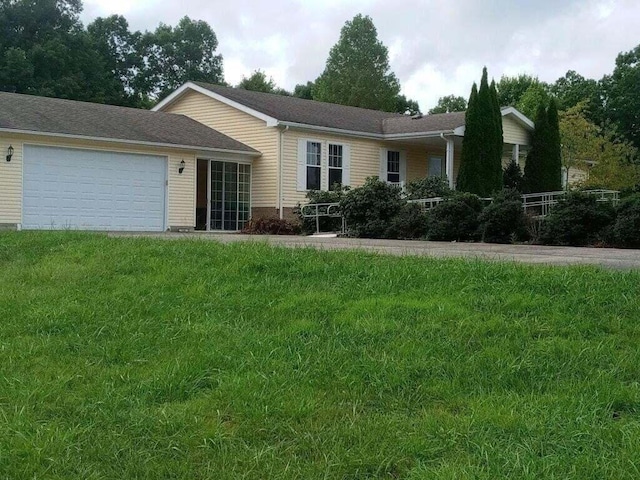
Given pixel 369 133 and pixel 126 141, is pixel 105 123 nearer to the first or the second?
→ pixel 126 141

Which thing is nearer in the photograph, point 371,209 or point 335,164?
point 371,209

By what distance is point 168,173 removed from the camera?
18562mm

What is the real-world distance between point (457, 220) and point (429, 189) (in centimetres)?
546

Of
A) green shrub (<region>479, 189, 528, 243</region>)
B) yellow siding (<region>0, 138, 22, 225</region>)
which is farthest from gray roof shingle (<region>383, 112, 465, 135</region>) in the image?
yellow siding (<region>0, 138, 22, 225</region>)

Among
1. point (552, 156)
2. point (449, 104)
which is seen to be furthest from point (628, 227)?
point (449, 104)

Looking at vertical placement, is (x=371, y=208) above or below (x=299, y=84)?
below

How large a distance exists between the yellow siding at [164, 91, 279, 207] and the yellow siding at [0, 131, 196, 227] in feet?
6.97

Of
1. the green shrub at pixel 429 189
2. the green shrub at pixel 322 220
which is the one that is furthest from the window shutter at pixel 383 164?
the green shrub at pixel 322 220

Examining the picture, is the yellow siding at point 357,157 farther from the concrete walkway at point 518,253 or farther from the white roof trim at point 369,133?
the concrete walkway at point 518,253

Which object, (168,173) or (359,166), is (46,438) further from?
(359,166)

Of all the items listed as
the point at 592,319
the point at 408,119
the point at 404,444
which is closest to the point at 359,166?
the point at 408,119

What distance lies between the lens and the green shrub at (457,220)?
44.1ft

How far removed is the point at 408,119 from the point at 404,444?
71.8ft

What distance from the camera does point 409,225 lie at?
1436 cm
